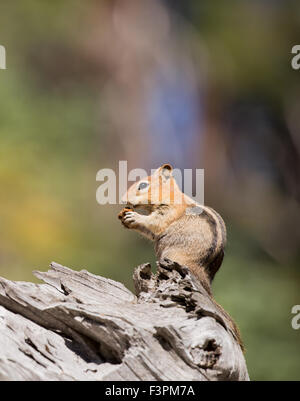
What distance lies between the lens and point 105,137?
5.79 meters

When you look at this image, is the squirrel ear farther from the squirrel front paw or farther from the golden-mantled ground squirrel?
the squirrel front paw

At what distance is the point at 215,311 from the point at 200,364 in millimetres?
293

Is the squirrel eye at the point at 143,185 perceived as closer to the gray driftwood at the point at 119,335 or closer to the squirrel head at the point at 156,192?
the squirrel head at the point at 156,192

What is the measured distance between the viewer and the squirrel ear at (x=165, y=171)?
11.7 ft

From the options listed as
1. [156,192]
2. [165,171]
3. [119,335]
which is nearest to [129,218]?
[156,192]

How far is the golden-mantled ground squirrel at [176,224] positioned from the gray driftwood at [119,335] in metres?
0.43

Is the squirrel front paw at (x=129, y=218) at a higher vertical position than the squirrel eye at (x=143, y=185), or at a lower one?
lower

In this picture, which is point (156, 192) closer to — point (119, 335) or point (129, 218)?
point (129, 218)

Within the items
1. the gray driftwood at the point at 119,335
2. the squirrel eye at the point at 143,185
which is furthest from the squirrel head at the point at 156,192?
the gray driftwood at the point at 119,335

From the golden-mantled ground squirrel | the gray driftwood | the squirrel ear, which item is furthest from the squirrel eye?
the gray driftwood

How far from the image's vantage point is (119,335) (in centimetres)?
227

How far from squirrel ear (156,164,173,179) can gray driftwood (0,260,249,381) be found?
3.32ft
